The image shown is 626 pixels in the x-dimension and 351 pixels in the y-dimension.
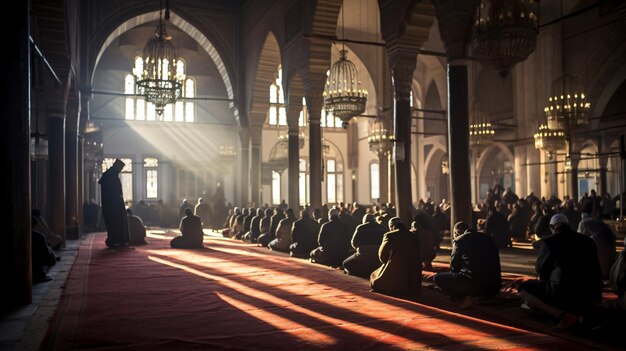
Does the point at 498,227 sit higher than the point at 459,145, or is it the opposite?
the point at 459,145

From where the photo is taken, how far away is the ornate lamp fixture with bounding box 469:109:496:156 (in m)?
14.3

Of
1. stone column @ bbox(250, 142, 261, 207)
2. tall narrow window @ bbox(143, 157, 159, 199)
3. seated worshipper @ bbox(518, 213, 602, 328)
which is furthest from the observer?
tall narrow window @ bbox(143, 157, 159, 199)

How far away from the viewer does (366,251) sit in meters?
6.88

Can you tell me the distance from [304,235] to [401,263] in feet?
12.2

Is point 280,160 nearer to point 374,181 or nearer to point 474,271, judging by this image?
point 374,181

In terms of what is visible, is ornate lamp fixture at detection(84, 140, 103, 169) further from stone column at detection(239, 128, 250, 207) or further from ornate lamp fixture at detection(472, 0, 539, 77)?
ornate lamp fixture at detection(472, 0, 539, 77)

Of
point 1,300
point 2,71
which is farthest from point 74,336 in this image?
point 2,71

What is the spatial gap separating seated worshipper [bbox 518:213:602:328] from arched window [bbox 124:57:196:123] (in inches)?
755

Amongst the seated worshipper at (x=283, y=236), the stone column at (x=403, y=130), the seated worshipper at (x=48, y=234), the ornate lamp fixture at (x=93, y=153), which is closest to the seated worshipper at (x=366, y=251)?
the stone column at (x=403, y=130)

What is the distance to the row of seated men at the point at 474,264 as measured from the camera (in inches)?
163

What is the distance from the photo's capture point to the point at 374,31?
21.8 metres

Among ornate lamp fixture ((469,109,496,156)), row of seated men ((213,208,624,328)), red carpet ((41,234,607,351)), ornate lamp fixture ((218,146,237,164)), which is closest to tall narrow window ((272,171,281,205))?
ornate lamp fixture ((218,146,237,164))

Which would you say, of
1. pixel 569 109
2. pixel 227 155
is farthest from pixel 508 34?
pixel 227 155

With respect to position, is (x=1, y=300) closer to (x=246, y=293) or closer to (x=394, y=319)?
(x=246, y=293)
